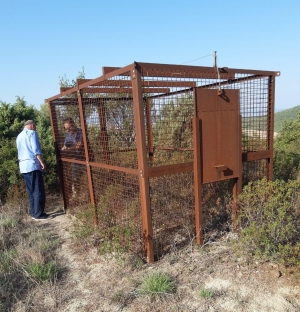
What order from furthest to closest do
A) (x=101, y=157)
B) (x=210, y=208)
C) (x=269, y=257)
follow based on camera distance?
(x=101, y=157), (x=210, y=208), (x=269, y=257)

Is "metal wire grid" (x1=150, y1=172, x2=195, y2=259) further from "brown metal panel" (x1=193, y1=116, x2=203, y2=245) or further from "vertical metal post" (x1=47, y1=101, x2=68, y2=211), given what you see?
"vertical metal post" (x1=47, y1=101, x2=68, y2=211)

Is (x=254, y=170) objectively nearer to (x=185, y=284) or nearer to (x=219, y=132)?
(x=219, y=132)

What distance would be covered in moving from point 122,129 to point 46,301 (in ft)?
7.81

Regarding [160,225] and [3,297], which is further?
[160,225]

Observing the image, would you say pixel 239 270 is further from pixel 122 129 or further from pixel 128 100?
pixel 128 100

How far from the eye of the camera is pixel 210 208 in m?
4.30

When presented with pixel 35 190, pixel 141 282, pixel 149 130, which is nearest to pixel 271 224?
pixel 141 282

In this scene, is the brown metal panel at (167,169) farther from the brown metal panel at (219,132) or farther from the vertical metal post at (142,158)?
the brown metal panel at (219,132)

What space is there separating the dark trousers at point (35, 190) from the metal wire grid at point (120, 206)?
4.91 ft

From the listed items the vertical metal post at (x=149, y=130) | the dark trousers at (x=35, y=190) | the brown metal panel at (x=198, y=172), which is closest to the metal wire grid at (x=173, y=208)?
the brown metal panel at (x=198, y=172)

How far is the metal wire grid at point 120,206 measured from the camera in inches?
140

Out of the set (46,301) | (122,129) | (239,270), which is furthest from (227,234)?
(46,301)

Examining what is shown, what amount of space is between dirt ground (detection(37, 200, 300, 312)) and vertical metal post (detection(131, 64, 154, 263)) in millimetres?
349

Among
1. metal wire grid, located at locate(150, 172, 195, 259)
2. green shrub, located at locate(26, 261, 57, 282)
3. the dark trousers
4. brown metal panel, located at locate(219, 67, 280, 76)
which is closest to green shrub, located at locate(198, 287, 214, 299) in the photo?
metal wire grid, located at locate(150, 172, 195, 259)
